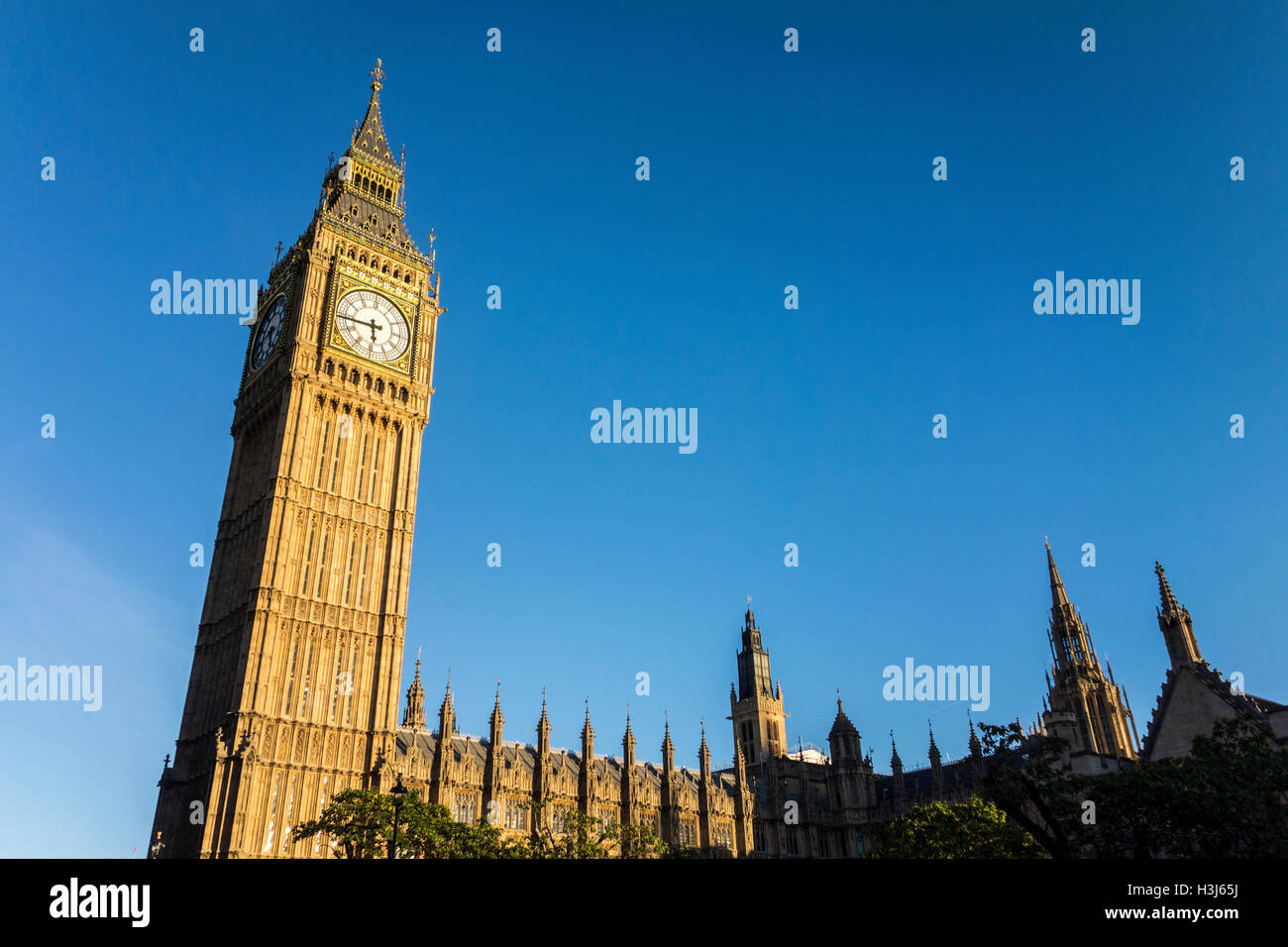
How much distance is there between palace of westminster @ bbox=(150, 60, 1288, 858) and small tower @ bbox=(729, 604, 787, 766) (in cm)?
744

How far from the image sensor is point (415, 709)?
66.8 metres

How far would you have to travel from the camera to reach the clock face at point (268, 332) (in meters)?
73.4

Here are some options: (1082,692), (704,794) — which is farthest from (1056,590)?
(704,794)

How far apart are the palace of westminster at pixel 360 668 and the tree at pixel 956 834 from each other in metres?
10.2

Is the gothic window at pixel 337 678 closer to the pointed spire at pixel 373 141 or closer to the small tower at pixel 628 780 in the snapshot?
the small tower at pixel 628 780

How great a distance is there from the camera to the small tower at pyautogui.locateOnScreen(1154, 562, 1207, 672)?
66.8 meters

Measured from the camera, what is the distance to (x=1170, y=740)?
191 feet

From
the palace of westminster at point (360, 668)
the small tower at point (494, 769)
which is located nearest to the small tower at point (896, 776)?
the palace of westminster at point (360, 668)

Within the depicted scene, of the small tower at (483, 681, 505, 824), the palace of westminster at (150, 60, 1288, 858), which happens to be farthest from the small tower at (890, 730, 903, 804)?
the small tower at (483, 681, 505, 824)

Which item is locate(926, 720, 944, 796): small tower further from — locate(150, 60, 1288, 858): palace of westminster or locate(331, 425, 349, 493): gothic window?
locate(331, 425, 349, 493): gothic window

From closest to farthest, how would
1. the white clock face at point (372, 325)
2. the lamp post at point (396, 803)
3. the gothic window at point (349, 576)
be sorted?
the lamp post at point (396, 803) < the gothic window at point (349, 576) < the white clock face at point (372, 325)
